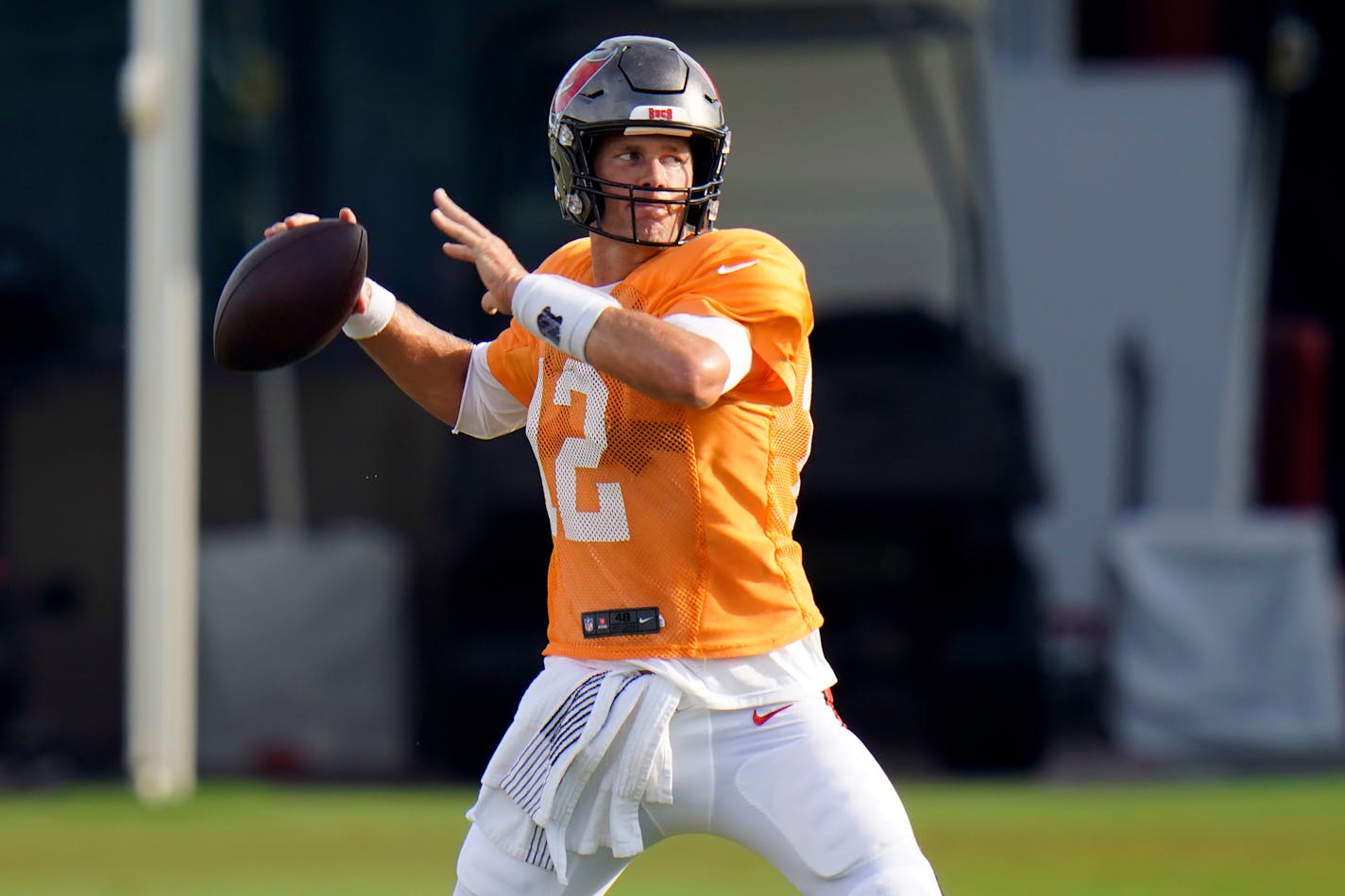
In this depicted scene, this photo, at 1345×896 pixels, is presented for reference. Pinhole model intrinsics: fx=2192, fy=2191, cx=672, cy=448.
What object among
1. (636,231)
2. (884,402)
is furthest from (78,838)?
(636,231)

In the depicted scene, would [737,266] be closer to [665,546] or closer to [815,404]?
[665,546]

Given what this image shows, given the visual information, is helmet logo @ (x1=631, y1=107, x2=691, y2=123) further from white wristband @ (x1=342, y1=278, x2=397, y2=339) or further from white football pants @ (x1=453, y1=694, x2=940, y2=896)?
white football pants @ (x1=453, y1=694, x2=940, y2=896)

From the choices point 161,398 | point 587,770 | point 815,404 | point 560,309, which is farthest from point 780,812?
point 815,404

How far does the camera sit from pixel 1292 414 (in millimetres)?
11641

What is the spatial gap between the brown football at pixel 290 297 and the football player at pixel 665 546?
0.24 meters

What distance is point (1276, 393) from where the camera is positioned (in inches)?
458

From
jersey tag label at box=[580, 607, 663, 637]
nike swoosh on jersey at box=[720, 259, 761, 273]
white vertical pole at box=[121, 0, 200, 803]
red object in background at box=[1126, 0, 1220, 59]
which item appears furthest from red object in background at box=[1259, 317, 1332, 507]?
jersey tag label at box=[580, 607, 663, 637]

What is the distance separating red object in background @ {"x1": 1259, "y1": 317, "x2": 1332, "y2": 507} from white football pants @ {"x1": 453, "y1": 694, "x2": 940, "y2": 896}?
8.42 m

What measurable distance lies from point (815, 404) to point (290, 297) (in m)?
5.52

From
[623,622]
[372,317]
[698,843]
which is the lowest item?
[698,843]

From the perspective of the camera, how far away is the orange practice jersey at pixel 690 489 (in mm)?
3588

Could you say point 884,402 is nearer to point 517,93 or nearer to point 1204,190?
point 517,93

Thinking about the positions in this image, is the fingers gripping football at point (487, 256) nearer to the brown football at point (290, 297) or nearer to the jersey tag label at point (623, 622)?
the brown football at point (290, 297)

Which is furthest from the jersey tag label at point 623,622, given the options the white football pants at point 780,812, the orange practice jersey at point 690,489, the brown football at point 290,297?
the brown football at point 290,297
